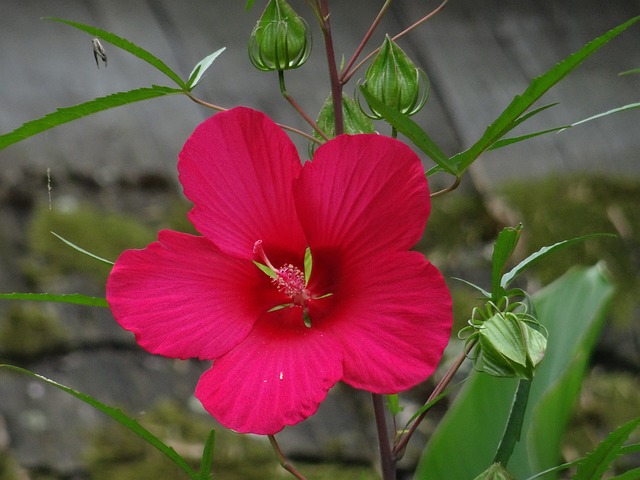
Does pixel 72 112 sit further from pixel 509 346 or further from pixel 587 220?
pixel 587 220

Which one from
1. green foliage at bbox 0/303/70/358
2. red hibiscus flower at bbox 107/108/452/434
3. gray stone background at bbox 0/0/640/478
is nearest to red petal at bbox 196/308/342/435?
red hibiscus flower at bbox 107/108/452/434

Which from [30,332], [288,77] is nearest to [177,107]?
[288,77]

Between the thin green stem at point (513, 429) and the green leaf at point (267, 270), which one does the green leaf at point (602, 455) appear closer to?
the thin green stem at point (513, 429)

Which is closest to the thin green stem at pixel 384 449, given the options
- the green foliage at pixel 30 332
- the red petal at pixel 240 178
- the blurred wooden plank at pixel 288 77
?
the red petal at pixel 240 178

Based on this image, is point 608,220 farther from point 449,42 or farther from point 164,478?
point 164,478

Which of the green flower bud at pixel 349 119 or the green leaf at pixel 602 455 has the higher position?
the green flower bud at pixel 349 119

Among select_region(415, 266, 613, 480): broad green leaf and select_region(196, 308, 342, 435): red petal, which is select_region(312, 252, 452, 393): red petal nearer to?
select_region(196, 308, 342, 435): red petal

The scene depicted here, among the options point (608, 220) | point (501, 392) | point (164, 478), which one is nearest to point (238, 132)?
point (501, 392)

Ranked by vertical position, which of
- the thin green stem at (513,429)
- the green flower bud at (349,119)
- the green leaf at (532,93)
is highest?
the green flower bud at (349,119)
